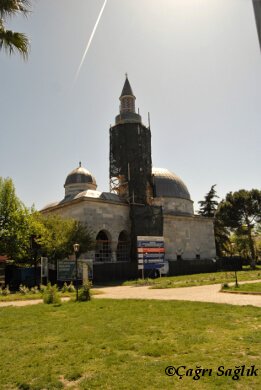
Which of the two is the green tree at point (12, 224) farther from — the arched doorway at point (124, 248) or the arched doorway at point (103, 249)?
the arched doorway at point (124, 248)

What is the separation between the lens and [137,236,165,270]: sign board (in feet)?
89.9

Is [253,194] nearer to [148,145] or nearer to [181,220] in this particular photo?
[181,220]

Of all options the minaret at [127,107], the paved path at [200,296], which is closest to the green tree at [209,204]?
the minaret at [127,107]

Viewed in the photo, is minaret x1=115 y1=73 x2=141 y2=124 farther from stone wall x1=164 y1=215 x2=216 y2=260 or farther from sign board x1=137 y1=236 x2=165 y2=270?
sign board x1=137 y1=236 x2=165 y2=270

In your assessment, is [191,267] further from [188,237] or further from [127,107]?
[127,107]

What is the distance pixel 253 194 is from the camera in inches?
1927

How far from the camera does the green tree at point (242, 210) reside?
159ft

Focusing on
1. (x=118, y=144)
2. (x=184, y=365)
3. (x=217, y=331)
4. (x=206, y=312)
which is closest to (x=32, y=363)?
(x=184, y=365)

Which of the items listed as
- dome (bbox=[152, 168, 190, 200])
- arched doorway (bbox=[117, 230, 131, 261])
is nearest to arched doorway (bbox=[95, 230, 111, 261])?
Result: arched doorway (bbox=[117, 230, 131, 261])

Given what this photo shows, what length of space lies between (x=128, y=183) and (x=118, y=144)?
548 centimetres

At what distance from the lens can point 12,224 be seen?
24.5 metres

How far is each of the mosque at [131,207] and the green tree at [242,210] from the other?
16.1ft

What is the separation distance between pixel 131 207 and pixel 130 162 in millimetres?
6012

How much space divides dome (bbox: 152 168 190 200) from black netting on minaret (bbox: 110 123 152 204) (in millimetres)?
2868
